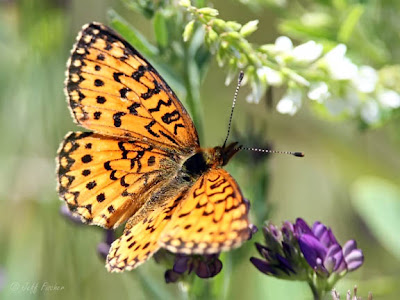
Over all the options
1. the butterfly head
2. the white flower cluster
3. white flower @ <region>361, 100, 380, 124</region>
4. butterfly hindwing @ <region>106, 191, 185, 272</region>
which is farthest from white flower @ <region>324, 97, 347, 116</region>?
butterfly hindwing @ <region>106, 191, 185, 272</region>

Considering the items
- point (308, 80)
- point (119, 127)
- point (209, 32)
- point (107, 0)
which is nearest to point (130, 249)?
point (119, 127)

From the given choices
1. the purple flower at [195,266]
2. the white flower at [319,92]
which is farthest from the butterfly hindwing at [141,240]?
the white flower at [319,92]

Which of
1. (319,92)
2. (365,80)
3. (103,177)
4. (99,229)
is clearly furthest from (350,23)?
(99,229)

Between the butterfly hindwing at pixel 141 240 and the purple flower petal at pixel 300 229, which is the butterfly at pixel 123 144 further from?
the purple flower petal at pixel 300 229

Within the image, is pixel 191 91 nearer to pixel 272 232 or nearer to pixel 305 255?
pixel 272 232

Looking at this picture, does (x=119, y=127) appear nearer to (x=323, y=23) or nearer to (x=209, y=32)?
(x=209, y=32)

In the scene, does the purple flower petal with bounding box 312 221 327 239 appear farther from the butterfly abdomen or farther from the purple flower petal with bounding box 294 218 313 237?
the butterfly abdomen

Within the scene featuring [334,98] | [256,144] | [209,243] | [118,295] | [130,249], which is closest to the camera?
[209,243]
